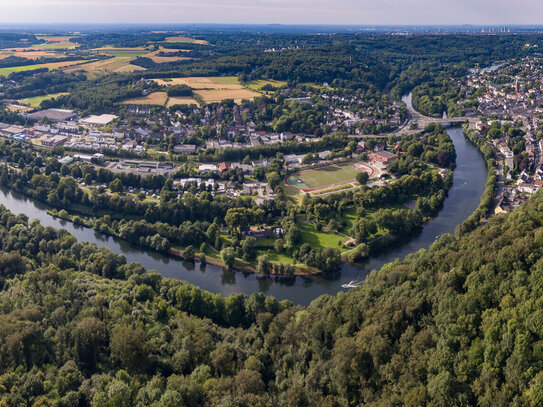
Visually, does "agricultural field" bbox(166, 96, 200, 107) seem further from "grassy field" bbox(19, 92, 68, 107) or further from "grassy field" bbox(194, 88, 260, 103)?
"grassy field" bbox(19, 92, 68, 107)

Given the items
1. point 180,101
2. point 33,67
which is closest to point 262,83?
point 180,101

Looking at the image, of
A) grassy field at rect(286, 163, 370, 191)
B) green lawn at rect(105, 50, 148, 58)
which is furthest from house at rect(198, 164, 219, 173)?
green lawn at rect(105, 50, 148, 58)

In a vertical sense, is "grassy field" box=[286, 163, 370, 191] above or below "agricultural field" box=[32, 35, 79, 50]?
below

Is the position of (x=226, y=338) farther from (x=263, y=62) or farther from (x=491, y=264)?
(x=263, y=62)

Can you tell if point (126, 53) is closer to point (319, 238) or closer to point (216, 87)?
point (216, 87)

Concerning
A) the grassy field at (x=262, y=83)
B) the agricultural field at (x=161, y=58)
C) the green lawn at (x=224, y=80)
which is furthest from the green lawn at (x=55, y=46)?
the grassy field at (x=262, y=83)

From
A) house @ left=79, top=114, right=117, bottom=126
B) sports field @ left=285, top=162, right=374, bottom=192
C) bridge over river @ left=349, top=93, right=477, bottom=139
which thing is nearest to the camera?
sports field @ left=285, top=162, right=374, bottom=192

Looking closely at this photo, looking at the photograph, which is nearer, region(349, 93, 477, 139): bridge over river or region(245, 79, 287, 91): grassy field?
region(349, 93, 477, 139): bridge over river
